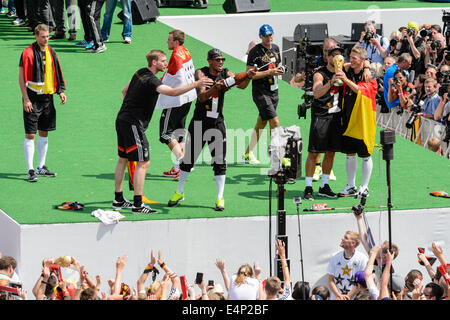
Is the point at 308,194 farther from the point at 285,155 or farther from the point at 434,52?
the point at 434,52

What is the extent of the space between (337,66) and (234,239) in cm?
227

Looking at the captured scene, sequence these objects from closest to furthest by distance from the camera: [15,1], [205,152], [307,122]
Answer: [205,152] < [307,122] < [15,1]

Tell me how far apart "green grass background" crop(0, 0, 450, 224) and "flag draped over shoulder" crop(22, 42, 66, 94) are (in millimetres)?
1117

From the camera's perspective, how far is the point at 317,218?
1088cm

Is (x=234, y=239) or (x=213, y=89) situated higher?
(x=213, y=89)

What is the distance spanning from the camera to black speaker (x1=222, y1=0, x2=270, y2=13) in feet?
67.1

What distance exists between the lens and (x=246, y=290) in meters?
8.90

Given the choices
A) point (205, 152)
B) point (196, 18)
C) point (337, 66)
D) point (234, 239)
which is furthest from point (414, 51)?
point (234, 239)

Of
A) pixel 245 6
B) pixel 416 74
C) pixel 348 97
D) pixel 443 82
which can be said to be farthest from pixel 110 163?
pixel 245 6

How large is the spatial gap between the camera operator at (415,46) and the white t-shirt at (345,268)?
30.0 feet

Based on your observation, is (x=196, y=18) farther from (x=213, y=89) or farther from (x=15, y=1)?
(x=213, y=89)

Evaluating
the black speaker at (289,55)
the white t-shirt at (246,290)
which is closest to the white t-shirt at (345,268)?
the white t-shirt at (246,290)

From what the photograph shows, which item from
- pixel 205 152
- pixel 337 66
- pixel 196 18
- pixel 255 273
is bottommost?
pixel 255 273

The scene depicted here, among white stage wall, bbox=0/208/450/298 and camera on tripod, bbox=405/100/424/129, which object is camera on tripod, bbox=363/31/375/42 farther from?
white stage wall, bbox=0/208/450/298
